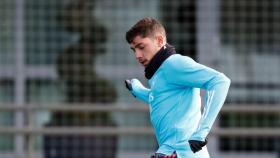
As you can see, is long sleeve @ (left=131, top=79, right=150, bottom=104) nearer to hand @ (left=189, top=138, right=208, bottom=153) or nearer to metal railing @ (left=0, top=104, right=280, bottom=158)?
hand @ (left=189, top=138, right=208, bottom=153)

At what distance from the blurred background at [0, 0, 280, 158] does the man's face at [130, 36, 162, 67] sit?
4721 millimetres

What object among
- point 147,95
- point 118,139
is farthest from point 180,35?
point 147,95

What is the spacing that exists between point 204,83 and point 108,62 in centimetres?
526

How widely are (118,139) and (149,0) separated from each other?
141cm

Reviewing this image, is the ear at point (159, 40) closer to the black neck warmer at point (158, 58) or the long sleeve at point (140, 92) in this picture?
the black neck warmer at point (158, 58)

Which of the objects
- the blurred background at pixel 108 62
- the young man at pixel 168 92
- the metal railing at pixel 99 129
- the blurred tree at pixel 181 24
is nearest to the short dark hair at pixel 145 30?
the young man at pixel 168 92

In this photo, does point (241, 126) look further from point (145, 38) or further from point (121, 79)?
point (145, 38)

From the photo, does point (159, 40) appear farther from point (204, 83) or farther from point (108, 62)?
point (108, 62)

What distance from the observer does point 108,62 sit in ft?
35.6

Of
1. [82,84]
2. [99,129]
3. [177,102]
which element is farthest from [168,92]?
[82,84]

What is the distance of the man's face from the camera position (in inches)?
226

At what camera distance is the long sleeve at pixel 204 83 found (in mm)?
5544

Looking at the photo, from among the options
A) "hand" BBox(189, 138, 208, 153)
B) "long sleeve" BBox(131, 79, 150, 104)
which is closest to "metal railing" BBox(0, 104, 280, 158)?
"long sleeve" BBox(131, 79, 150, 104)

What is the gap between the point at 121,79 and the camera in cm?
1081
